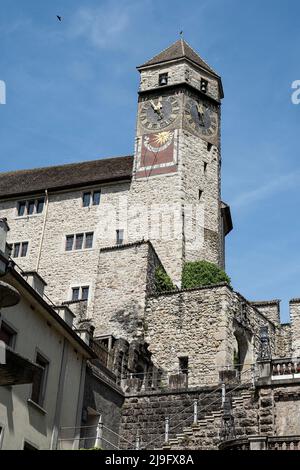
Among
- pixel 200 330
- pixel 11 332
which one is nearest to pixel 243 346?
pixel 200 330

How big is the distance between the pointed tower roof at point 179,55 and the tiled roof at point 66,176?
6.48 meters

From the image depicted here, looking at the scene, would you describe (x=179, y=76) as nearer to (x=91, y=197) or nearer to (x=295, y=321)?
(x=91, y=197)

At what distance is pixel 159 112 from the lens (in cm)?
4306

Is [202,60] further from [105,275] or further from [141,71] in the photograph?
[105,275]

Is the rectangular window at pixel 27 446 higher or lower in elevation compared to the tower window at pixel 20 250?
lower

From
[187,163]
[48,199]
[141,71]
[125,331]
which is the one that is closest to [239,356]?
[125,331]

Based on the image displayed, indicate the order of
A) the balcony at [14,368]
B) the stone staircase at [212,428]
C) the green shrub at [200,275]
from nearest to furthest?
the balcony at [14,368] → the stone staircase at [212,428] → the green shrub at [200,275]

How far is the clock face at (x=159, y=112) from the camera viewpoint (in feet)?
140

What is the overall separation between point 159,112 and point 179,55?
14.7 feet

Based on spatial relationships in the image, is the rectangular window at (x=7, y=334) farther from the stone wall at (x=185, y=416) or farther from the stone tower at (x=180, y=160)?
the stone tower at (x=180, y=160)

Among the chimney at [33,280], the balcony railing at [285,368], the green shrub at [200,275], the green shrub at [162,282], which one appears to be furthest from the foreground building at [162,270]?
the chimney at [33,280]

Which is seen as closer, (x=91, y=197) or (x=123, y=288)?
(x=123, y=288)

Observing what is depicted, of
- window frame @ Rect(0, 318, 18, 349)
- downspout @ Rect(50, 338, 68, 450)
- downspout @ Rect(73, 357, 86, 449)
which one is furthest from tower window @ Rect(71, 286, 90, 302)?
window frame @ Rect(0, 318, 18, 349)

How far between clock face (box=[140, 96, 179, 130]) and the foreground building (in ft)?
0.27
